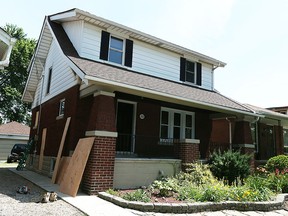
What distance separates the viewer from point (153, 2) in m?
9.29

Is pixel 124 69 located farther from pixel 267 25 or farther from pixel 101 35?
pixel 267 25

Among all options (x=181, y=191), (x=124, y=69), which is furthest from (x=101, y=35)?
(x=181, y=191)

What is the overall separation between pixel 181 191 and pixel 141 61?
284 inches

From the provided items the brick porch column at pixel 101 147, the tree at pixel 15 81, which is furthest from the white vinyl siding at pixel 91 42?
the tree at pixel 15 81

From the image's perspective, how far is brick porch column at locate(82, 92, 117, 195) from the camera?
772 cm

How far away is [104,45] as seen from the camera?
38.5 feet

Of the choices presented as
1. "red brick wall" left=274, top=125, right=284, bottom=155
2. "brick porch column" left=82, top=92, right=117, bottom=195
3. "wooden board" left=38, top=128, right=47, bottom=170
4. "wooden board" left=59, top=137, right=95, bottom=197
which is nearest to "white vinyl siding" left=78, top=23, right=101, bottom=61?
"brick porch column" left=82, top=92, right=117, bottom=195

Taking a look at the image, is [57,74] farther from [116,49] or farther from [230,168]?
[230,168]

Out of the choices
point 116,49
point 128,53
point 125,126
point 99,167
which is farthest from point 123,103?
point 99,167

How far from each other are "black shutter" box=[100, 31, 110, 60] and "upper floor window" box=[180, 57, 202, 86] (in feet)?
15.0

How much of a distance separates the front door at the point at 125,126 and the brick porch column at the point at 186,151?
2.12 meters

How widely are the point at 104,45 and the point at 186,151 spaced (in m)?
5.78

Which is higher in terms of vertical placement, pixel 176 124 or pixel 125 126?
pixel 176 124

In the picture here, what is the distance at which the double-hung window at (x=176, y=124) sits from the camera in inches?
512
